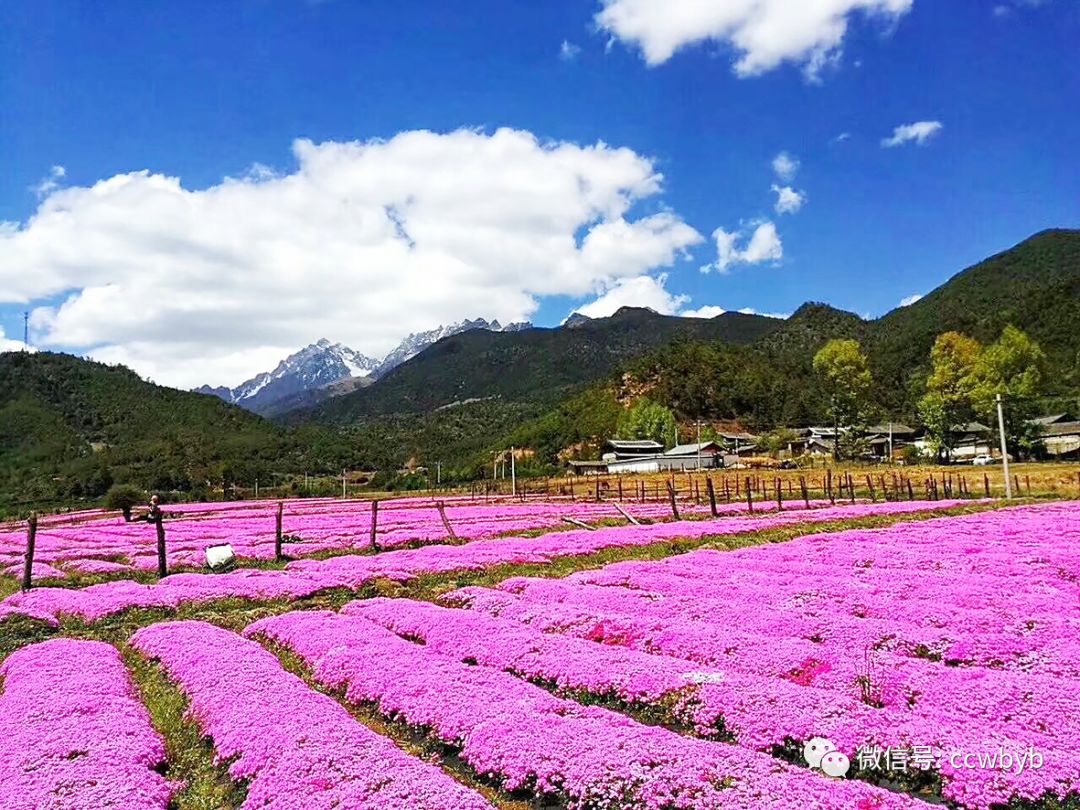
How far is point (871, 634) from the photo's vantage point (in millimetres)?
12281

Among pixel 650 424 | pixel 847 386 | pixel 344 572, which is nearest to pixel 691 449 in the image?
pixel 650 424

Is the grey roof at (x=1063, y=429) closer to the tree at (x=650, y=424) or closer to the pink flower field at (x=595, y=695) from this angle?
the tree at (x=650, y=424)

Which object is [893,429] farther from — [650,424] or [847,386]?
[650,424]

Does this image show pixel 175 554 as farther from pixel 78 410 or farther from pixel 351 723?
pixel 78 410

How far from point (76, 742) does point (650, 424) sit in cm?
13695

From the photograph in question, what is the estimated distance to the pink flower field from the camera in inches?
287

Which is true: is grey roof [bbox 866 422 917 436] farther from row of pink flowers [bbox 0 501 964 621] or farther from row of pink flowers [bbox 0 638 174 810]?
row of pink flowers [bbox 0 638 174 810]

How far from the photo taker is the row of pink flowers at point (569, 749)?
22.1 ft

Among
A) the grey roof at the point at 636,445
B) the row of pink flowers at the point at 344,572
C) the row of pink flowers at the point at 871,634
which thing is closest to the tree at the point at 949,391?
the grey roof at the point at 636,445

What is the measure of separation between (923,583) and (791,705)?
33.1 ft

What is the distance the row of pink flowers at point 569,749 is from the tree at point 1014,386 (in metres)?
86.4

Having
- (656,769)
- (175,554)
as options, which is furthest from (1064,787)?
(175,554)

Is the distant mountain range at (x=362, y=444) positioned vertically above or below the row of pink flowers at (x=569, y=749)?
above

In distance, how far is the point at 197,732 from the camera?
9.96 metres
